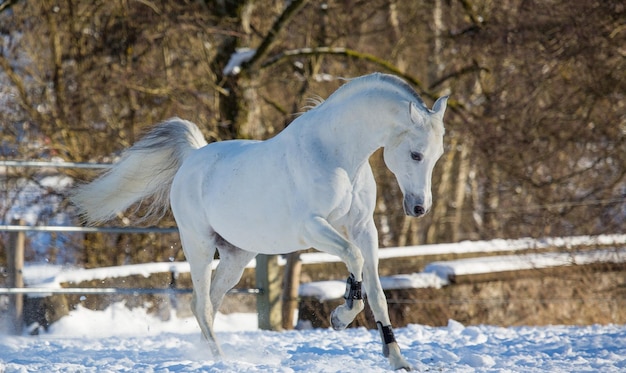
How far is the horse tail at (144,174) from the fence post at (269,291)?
4.55 feet

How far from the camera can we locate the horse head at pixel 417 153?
14.5ft

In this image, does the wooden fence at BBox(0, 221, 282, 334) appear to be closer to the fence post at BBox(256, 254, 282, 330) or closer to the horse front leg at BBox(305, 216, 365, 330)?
the fence post at BBox(256, 254, 282, 330)

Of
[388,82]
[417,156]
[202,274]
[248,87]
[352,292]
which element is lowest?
[352,292]

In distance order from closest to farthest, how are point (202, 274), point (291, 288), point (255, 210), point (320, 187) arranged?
1. point (320, 187)
2. point (255, 210)
3. point (202, 274)
4. point (291, 288)

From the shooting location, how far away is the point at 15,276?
24.2 feet

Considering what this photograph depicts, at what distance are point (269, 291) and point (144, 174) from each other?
1.78 m

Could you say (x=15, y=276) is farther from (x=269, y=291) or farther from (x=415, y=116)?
(x=415, y=116)

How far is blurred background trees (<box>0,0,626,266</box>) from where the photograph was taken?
10.3 meters

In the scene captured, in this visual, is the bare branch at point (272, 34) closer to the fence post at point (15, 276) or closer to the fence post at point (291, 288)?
the fence post at point (291, 288)

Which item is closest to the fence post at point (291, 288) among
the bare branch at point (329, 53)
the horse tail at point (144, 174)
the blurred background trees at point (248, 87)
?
the horse tail at point (144, 174)

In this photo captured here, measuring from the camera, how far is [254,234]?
5.08 meters

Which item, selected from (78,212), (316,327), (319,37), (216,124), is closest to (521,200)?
(319,37)

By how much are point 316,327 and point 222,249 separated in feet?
8.68

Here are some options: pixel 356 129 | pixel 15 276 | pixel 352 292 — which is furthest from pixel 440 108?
pixel 15 276
